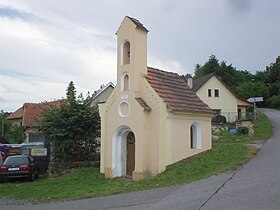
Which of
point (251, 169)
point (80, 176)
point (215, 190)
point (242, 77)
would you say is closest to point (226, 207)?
point (215, 190)

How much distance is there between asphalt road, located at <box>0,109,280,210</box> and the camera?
8.98 m

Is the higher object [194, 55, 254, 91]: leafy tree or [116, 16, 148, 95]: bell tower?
[194, 55, 254, 91]: leafy tree

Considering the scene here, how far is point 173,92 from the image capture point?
19297 mm

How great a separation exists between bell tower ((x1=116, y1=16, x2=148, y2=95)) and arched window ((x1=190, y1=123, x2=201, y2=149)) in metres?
3.69

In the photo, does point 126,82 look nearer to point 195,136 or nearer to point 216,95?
point 195,136

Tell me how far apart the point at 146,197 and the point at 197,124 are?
30.6ft

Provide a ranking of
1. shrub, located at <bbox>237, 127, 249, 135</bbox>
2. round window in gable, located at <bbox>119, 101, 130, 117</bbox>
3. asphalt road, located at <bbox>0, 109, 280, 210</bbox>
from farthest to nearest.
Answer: shrub, located at <bbox>237, 127, 249, 135</bbox> → round window in gable, located at <bbox>119, 101, 130, 117</bbox> → asphalt road, located at <bbox>0, 109, 280, 210</bbox>

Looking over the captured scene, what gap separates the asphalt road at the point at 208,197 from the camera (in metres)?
8.98

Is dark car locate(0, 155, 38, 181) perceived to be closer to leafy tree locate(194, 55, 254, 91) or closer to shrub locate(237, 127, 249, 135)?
shrub locate(237, 127, 249, 135)

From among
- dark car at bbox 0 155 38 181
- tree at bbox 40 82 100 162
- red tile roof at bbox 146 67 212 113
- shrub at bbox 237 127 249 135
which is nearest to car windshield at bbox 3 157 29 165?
dark car at bbox 0 155 38 181

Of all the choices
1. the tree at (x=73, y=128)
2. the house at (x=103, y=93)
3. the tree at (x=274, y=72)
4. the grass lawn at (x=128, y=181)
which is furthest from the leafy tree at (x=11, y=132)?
the tree at (x=274, y=72)

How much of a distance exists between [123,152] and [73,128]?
12.8 feet

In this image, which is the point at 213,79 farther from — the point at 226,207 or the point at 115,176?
the point at 226,207

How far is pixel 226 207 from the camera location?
8.59 meters
